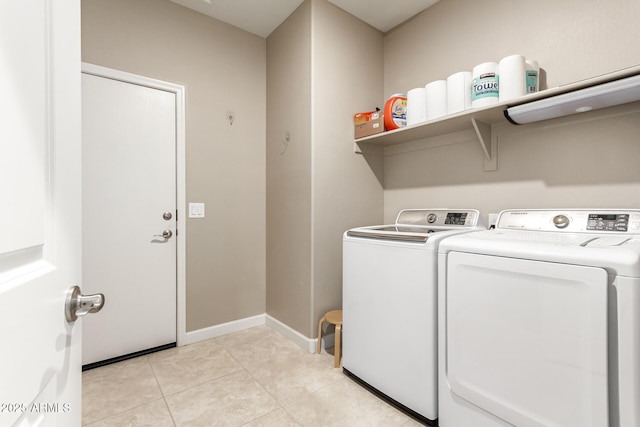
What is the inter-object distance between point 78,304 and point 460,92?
208 centimetres

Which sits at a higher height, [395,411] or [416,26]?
[416,26]

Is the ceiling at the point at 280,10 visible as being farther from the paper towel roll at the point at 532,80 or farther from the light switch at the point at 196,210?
the light switch at the point at 196,210

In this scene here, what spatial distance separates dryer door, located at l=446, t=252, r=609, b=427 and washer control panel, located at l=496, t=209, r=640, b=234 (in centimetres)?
62

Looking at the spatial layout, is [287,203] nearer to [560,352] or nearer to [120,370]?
[120,370]

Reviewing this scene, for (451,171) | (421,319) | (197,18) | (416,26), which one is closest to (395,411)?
(421,319)

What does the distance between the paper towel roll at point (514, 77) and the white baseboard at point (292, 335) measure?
208cm

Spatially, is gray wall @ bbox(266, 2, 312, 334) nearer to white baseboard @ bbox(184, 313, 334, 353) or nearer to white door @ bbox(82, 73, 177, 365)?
white baseboard @ bbox(184, 313, 334, 353)

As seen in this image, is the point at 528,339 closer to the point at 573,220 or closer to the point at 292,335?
the point at 573,220

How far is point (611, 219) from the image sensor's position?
1404 mm

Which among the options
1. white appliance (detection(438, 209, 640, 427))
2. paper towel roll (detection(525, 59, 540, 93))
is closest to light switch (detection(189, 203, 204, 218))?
white appliance (detection(438, 209, 640, 427))

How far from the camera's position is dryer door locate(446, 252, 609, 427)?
0.98 meters

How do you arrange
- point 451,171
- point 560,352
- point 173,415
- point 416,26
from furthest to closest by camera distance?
point 416,26
point 451,171
point 173,415
point 560,352

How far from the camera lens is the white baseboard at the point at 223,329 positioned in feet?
7.95

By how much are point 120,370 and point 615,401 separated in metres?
2.59
